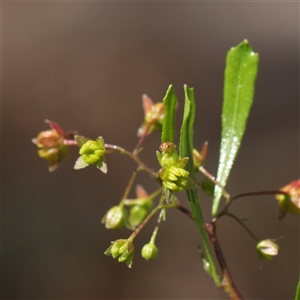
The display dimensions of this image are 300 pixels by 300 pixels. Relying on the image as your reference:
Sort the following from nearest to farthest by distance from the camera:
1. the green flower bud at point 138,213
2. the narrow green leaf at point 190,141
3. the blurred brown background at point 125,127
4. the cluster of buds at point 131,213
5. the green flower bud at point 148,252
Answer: the narrow green leaf at point 190,141
the green flower bud at point 148,252
the cluster of buds at point 131,213
the green flower bud at point 138,213
the blurred brown background at point 125,127

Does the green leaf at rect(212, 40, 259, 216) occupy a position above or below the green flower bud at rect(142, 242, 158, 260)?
above

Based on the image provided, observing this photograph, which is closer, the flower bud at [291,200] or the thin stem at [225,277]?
the thin stem at [225,277]

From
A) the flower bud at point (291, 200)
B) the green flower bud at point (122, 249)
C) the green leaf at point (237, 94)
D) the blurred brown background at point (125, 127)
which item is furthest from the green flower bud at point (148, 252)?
the blurred brown background at point (125, 127)

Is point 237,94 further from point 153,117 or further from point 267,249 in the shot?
point 267,249

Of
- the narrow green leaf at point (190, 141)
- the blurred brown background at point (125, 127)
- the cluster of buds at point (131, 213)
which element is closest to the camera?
the narrow green leaf at point (190, 141)

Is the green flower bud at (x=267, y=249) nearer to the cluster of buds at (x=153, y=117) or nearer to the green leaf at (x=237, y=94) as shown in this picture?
the green leaf at (x=237, y=94)

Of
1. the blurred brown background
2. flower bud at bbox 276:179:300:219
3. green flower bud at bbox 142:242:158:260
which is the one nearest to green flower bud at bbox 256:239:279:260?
flower bud at bbox 276:179:300:219

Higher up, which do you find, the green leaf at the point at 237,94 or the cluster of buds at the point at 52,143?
the green leaf at the point at 237,94

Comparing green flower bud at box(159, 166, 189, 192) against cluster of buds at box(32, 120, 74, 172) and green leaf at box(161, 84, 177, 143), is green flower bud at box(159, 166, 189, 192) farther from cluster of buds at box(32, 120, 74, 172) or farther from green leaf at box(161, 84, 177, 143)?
cluster of buds at box(32, 120, 74, 172)
